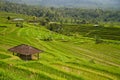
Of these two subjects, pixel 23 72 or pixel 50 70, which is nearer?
pixel 23 72

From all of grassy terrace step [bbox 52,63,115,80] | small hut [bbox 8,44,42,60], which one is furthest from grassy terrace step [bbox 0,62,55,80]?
small hut [bbox 8,44,42,60]

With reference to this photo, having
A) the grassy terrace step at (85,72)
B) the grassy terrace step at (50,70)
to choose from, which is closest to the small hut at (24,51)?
the grassy terrace step at (85,72)

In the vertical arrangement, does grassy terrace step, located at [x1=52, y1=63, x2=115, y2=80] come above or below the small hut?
above

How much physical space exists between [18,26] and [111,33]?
168ft

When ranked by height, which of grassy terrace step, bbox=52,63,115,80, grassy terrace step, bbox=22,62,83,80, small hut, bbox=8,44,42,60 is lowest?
small hut, bbox=8,44,42,60

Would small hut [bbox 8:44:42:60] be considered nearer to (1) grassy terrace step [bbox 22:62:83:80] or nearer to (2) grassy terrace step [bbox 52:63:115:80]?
(2) grassy terrace step [bbox 52:63:115:80]

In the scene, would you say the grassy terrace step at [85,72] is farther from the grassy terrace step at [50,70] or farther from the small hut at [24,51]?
the small hut at [24,51]

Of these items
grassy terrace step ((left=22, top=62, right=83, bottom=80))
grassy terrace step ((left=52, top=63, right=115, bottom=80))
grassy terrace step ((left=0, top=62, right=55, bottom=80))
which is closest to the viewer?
grassy terrace step ((left=0, top=62, right=55, bottom=80))

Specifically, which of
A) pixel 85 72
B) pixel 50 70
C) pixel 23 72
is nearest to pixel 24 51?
pixel 85 72

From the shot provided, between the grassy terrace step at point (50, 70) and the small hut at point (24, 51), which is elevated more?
the grassy terrace step at point (50, 70)

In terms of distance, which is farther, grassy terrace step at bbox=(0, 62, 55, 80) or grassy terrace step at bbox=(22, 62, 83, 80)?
grassy terrace step at bbox=(22, 62, 83, 80)

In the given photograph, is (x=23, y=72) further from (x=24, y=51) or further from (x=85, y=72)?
(x=24, y=51)

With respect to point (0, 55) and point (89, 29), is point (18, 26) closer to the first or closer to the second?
point (89, 29)

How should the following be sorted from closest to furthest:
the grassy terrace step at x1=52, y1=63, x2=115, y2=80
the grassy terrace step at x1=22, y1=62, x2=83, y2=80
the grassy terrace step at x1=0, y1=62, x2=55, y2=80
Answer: the grassy terrace step at x1=0, y1=62, x2=55, y2=80
the grassy terrace step at x1=22, y1=62, x2=83, y2=80
the grassy terrace step at x1=52, y1=63, x2=115, y2=80
